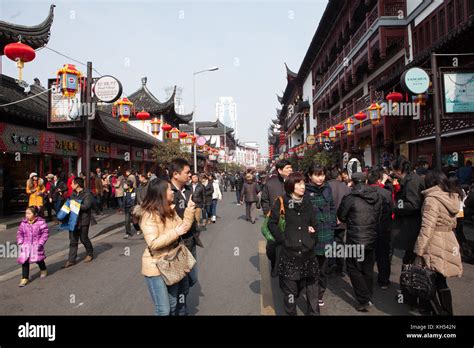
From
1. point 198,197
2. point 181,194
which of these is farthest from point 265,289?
point 198,197

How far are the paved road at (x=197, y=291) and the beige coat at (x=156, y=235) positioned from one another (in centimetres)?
129

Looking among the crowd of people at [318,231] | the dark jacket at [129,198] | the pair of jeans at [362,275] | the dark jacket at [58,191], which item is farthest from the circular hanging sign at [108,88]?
the pair of jeans at [362,275]

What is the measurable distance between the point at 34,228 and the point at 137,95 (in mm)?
26688

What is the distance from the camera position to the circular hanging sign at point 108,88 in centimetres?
1046

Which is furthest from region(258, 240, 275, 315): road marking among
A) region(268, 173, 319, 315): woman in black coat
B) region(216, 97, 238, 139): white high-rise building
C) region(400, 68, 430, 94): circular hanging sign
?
region(216, 97, 238, 139): white high-rise building

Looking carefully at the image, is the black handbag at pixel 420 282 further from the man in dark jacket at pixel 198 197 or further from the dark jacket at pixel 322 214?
the man in dark jacket at pixel 198 197

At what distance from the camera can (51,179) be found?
11.1 meters

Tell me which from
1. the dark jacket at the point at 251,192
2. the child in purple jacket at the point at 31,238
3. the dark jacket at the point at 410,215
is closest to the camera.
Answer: the dark jacket at the point at 410,215

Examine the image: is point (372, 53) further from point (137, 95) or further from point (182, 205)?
point (137, 95)

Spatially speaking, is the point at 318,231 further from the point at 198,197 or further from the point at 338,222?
the point at 198,197

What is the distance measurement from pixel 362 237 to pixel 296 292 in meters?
1.17

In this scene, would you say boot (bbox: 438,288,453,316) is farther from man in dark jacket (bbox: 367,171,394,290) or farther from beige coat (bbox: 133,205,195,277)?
beige coat (bbox: 133,205,195,277)
